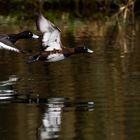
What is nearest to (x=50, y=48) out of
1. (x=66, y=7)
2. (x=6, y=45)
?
(x=6, y=45)

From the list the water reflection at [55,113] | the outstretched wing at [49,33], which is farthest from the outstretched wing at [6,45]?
the water reflection at [55,113]

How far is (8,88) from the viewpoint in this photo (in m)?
14.6

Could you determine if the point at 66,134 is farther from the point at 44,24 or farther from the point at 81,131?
the point at 44,24

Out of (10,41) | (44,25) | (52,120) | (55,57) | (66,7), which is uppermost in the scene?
(66,7)

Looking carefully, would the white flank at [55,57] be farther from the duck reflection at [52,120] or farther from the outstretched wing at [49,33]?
the duck reflection at [52,120]

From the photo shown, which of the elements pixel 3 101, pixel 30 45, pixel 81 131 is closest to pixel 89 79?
pixel 3 101

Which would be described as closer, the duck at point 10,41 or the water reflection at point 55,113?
the water reflection at point 55,113

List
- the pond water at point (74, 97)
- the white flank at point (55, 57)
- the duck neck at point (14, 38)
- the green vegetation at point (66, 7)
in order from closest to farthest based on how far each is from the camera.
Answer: the pond water at point (74, 97), the white flank at point (55, 57), the duck neck at point (14, 38), the green vegetation at point (66, 7)

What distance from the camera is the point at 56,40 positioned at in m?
15.9

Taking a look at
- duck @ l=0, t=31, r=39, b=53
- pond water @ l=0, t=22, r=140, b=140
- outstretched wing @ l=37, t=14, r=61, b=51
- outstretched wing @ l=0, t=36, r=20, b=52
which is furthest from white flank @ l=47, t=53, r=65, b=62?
outstretched wing @ l=0, t=36, r=20, b=52

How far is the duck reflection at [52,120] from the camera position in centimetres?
1049

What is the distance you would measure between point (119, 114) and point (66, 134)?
150 centimetres

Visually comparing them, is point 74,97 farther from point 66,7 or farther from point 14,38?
point 66,7

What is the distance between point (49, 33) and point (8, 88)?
1811 millimetres
